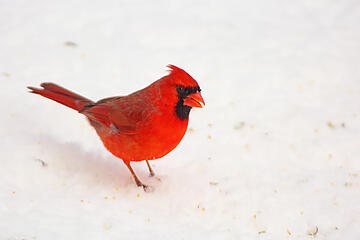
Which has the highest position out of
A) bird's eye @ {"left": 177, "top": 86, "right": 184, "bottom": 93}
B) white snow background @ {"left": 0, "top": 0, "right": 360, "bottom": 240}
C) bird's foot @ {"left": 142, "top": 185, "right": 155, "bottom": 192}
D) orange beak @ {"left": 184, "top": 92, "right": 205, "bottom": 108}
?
bird's eye @ {"left": 177, "top": 86, "right": 184, "bottom": 93}

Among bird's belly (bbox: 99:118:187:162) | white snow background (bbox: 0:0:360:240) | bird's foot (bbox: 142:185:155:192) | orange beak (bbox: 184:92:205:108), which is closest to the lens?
orange beak (bbox: 184:92:205:108)

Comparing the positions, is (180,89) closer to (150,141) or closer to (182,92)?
(182,92)

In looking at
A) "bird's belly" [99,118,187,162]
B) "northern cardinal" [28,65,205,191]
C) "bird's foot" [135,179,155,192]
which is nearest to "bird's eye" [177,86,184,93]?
"northern cardinal" [28,65,205,191]

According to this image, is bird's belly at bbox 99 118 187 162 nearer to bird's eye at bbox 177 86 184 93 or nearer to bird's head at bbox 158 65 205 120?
bird's head at bbox 158 65 205 120

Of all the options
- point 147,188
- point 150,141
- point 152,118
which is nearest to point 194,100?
point 152,118

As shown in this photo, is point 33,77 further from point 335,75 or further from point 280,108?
point 335,75

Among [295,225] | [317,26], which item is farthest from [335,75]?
[295,225]
